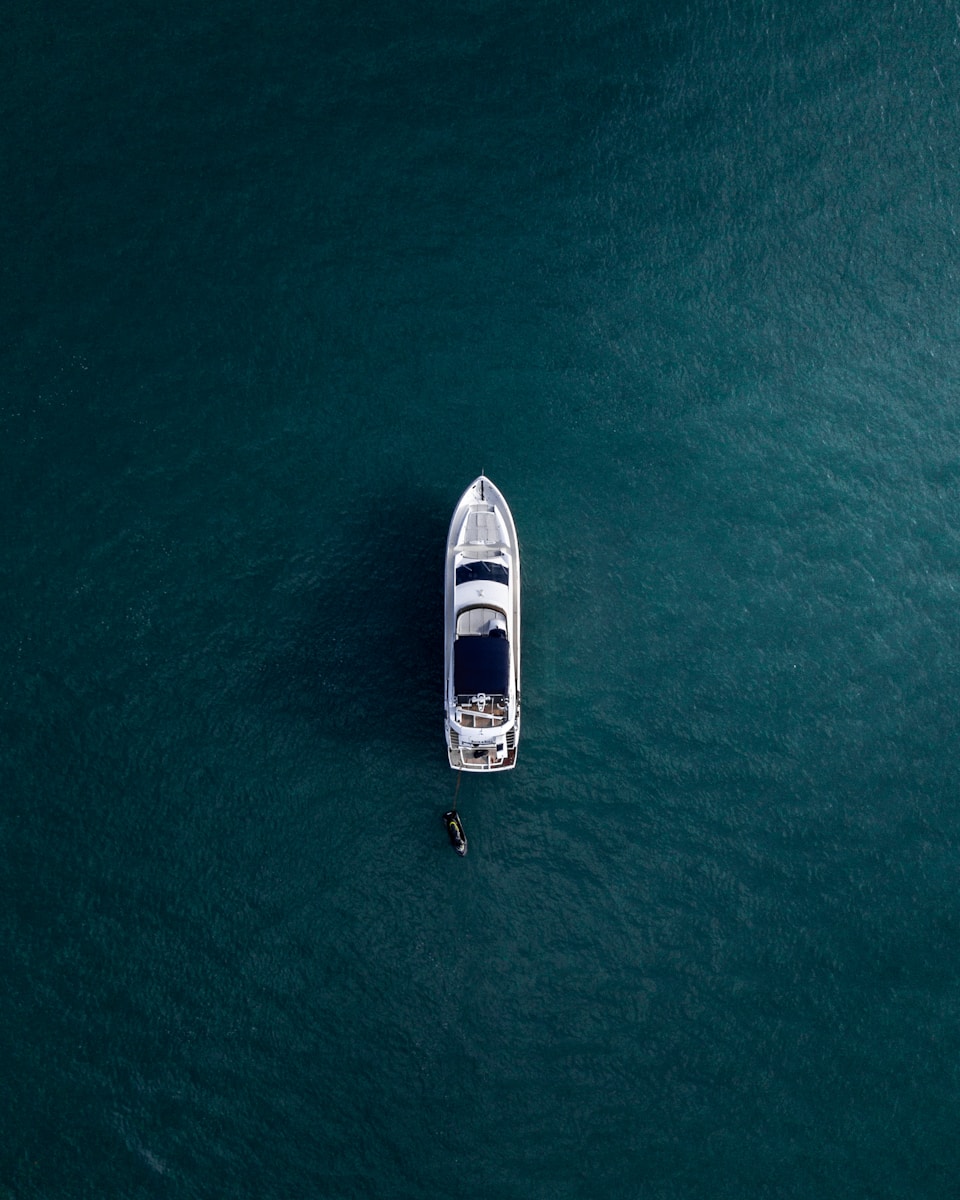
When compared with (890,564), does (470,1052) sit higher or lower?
lower

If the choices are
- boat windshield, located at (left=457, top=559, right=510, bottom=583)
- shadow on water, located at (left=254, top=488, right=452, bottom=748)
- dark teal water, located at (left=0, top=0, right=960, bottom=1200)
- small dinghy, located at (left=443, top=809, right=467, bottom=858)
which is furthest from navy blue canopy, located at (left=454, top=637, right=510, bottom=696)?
small dinghy, located at (left=443, top=809, right=467, bottom=858)

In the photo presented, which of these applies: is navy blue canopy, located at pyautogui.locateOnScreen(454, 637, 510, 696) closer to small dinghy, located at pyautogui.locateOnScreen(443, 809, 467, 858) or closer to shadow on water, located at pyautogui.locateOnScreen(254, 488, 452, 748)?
shadow on water, located at pyautogui.locateOnScreen(254, 488, 452, 748)

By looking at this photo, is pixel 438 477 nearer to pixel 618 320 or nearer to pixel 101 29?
pixel 618 320

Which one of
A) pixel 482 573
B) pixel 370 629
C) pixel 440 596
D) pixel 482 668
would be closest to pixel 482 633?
pixel 482 668

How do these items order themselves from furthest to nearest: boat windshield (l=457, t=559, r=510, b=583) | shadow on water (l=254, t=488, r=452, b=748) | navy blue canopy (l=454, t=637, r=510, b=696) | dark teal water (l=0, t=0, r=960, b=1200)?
1. shadow on water (l=254, t=488, r=452, b=748)
2. dark teal water (l=0, t=0, r=960, b=1200)
3. boat windshield (l=457, t=559, r=510, b=583)
4. navy blue canopy (l=454, t=637, r=510, b=696)

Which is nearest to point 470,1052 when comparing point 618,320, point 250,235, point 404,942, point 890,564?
point 404,942

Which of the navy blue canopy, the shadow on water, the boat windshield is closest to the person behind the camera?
the navy blue canopy

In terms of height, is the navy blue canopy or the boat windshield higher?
the boat windshield

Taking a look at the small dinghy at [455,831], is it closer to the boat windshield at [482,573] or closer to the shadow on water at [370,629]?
the shadow on water at [370,629]
